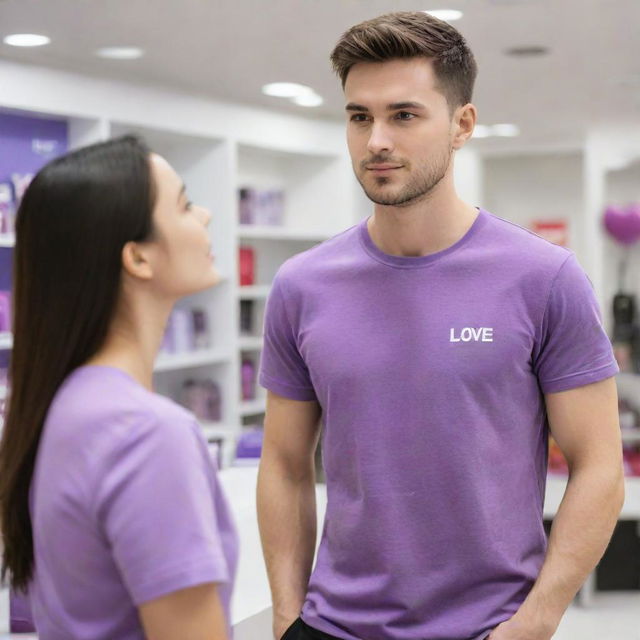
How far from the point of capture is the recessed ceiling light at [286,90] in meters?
5.55

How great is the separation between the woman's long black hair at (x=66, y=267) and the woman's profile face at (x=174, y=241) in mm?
15

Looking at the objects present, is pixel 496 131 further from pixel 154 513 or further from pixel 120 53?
pixel 154 513

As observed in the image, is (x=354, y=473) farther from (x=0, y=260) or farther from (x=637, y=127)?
(x=637, y=127)

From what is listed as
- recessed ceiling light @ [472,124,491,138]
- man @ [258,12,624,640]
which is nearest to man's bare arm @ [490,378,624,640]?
man @ [258,12,624,640]

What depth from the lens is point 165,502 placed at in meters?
0.96

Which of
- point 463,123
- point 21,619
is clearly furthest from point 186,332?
point 463,123

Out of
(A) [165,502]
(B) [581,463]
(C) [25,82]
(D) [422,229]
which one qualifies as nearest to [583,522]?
(B) [581,463]

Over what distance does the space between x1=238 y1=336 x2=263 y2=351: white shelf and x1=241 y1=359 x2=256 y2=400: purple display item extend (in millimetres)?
125

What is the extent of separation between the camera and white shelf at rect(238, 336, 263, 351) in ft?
21.2

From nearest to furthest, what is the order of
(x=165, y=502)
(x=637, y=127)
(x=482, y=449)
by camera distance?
(x=165, y=502)
(x=482, y=449)
(x=637, y=127)

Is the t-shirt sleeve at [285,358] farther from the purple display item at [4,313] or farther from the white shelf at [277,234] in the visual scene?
the white shelf at [277,234]

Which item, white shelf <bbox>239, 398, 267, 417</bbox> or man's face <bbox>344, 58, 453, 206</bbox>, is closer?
man's face <bbox>344, 58, 453, 206</bbox>

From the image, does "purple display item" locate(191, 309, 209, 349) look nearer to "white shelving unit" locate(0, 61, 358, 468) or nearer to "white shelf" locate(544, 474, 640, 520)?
"white shelving unit" locate(0, 61, 358, 468)

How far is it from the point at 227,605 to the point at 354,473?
0.53 m
